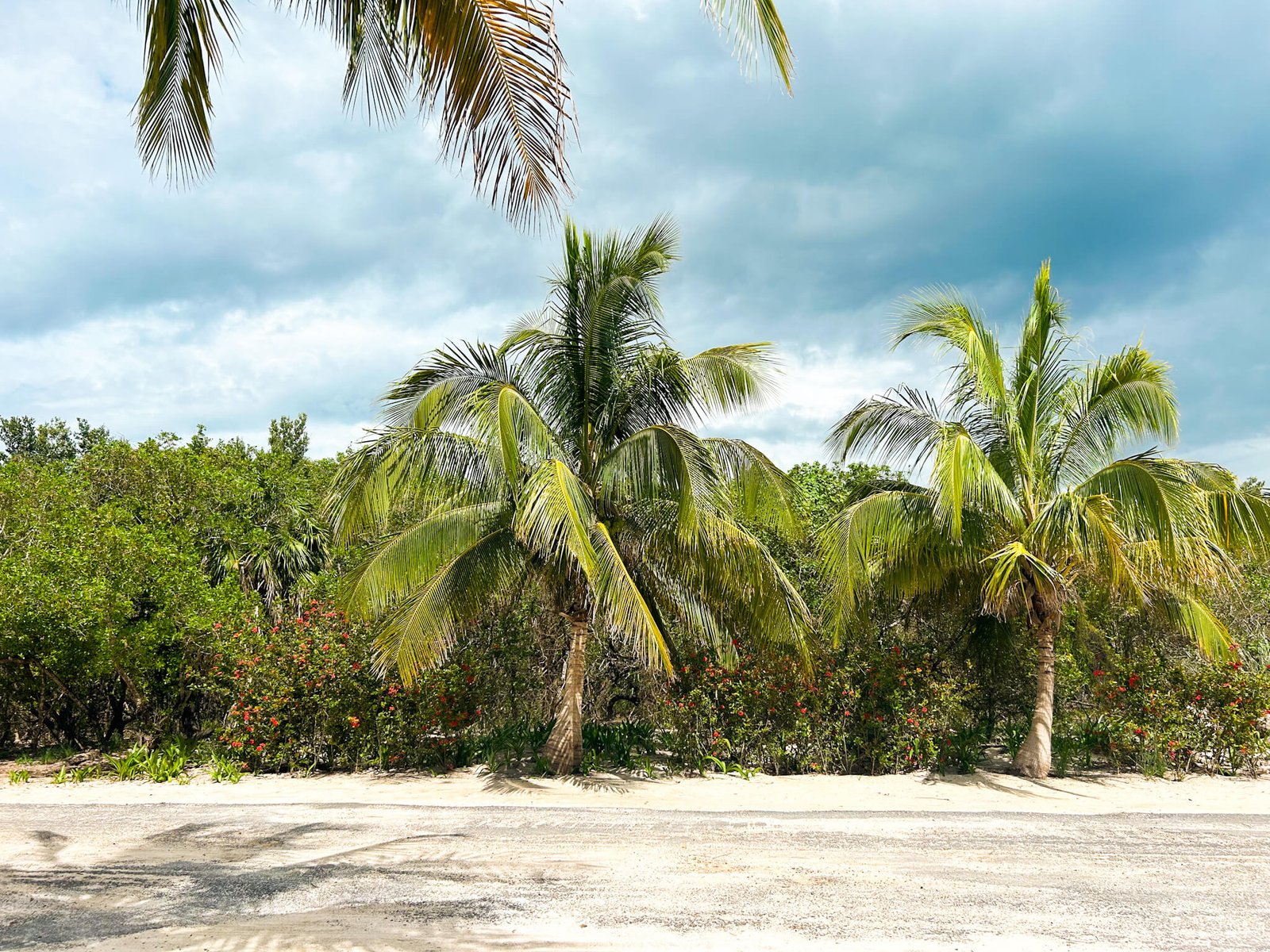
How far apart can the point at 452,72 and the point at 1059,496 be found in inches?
338

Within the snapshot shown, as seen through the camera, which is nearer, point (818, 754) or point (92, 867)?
point (92, 867)

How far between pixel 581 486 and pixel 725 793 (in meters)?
4.09

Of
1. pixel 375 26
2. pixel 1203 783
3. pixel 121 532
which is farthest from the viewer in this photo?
pixel 121 532

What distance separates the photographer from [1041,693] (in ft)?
36.2

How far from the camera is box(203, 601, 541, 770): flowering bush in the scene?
11.6 m

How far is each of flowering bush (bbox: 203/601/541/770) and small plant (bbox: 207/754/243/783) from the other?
20cm

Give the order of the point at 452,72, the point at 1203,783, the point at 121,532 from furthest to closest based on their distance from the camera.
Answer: the point at 121,532 < the point at 1203,783 < the point at 452,72

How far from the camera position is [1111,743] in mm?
11414

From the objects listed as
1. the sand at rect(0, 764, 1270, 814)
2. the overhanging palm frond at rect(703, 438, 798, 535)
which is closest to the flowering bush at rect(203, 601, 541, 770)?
the sand at rect(0, 764, 1270, 814)

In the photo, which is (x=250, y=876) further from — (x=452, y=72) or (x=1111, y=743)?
(x=1111, y=743)

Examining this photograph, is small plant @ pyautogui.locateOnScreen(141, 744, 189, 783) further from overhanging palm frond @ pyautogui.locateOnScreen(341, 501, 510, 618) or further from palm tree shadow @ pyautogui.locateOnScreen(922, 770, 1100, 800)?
palm tree shadow @ pyautogui.locateOnScreen(922, 770, 1100, 800)

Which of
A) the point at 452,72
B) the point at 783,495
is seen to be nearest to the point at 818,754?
the point at 783,495

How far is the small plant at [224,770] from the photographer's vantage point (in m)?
11.3

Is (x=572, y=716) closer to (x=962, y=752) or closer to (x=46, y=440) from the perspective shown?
(x=962, y=752)
